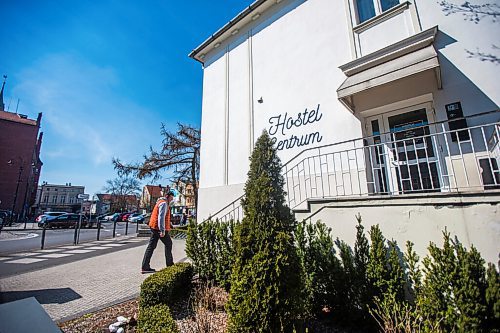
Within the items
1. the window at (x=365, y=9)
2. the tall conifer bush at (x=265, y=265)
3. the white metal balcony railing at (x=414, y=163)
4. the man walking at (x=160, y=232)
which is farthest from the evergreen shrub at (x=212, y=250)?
the window at (x=365, y=9)

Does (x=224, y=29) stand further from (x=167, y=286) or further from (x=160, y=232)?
(x=167, y=286)

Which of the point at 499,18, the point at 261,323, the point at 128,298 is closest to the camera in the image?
the point at 261,323

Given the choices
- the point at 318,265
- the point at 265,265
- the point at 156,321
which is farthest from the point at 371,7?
the point at 156,321

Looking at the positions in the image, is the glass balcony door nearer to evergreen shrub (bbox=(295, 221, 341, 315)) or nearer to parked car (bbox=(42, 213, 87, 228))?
evergreen shrub (bbox=(295, 221, 341, 315))

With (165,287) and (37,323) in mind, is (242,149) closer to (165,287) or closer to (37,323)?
(165,287)

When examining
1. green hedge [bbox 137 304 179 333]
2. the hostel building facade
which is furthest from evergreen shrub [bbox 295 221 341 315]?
green hedge [bbox 137 304 179 333]

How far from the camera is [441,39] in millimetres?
5109

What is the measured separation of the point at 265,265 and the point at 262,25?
951cm

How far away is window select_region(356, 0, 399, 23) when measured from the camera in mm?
5973

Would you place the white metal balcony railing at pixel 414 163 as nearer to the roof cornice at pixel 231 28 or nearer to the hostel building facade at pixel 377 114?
the hostel building facade at pixel 377 114

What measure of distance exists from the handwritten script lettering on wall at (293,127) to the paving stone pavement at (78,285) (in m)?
5.26

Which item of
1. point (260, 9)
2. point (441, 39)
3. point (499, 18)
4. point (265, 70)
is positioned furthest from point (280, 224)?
point (260, 9)

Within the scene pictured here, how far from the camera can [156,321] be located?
2949 millimetres

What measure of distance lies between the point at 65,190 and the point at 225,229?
89.3 meters
